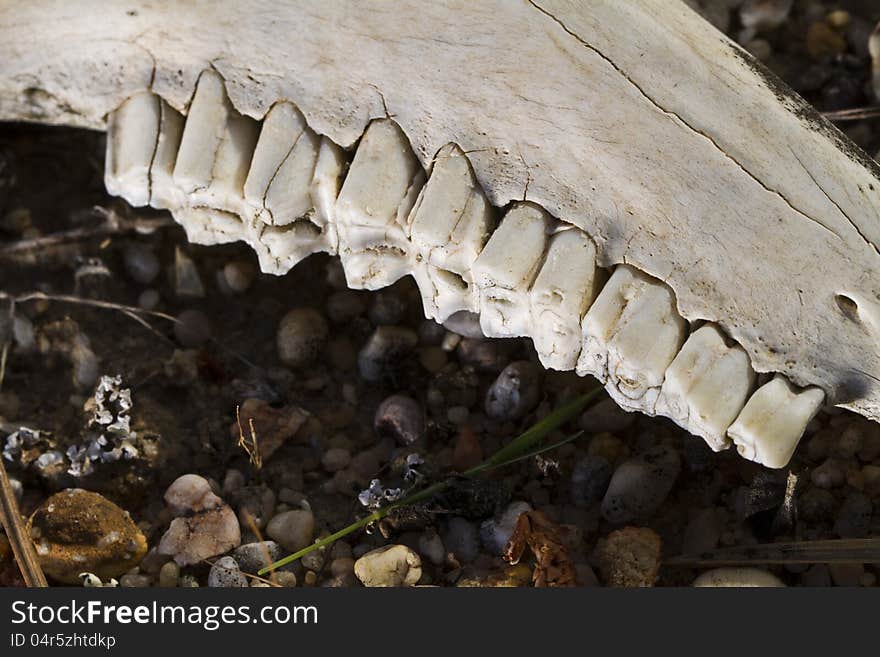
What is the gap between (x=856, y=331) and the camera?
179 cm

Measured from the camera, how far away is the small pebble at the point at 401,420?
6.98 feet

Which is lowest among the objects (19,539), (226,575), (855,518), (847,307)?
(19,539)

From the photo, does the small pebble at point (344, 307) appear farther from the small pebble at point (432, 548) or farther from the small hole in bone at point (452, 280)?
the small pebble at point (432, 548)

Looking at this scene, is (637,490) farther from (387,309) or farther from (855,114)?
(855,114)

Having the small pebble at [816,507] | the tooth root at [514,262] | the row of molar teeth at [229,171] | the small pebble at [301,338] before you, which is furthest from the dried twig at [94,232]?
the small pebble at [816,507]

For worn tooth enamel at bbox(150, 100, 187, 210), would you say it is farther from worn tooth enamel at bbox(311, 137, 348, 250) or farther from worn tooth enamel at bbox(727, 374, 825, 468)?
worn tooth enamel at bbox(727, 374, 825, 468)

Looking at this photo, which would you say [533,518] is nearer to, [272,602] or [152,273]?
[272,602]

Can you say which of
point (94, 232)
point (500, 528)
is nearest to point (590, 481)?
point (500, 528)

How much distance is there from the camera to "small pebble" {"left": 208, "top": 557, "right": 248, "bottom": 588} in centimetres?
196

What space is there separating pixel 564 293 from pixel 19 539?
1112 mm

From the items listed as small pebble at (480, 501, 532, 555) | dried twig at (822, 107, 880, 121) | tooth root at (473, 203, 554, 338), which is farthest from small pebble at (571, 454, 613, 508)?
dried twig at (822, 107, 880, 121)

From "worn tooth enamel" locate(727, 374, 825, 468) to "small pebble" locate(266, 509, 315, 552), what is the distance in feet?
2.69

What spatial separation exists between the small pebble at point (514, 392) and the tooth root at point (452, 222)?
0.26 metres

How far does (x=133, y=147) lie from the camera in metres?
2.04
